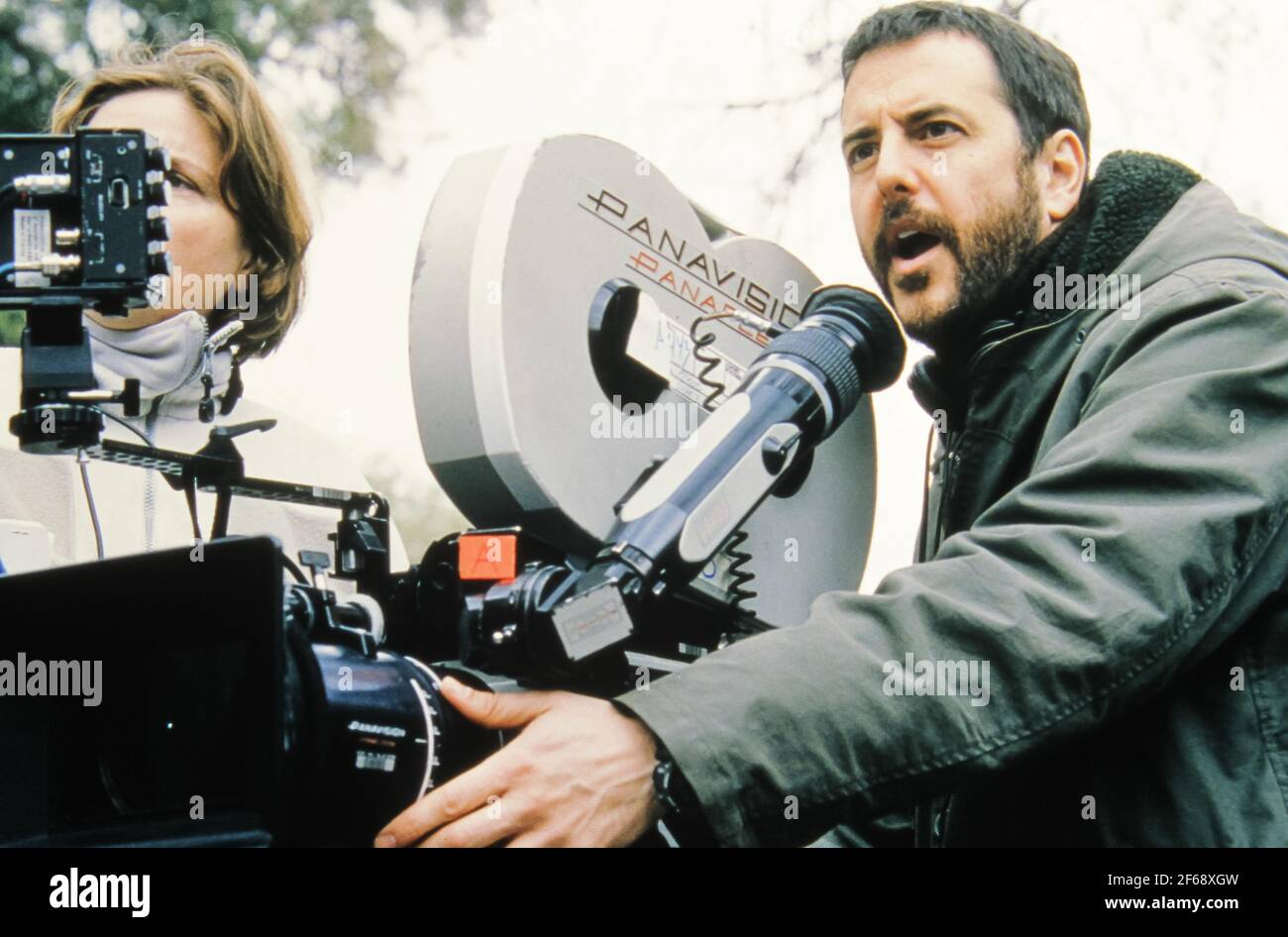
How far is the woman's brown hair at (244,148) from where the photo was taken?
2010mm

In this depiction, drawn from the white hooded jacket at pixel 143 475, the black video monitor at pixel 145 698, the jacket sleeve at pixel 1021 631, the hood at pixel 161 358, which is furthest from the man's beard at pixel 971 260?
the black video monitor at pixel 145 698

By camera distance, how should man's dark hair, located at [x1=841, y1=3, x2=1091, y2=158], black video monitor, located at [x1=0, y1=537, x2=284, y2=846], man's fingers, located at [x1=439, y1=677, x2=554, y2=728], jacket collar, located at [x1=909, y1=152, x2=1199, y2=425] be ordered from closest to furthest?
black video monitor, located at [x1=0, y1=537, x2=284, y2=846] < man's fingers, located at [x1=439, y1=677, x2=554, y2=728] < jacket collar, located at [x1=909, y1=152, x2=1199, y2=425] < man's dark hair, located at [x1=841, y1=3, x2=1091, y2=158]

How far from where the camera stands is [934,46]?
1.90 metres

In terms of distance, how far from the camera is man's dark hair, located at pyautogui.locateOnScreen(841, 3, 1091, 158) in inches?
75.1

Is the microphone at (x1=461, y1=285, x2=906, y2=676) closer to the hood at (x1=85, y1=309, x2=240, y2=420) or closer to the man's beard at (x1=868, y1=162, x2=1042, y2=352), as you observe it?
the man's beard at (x1=868, y1=162, x2=1042, y2=352)

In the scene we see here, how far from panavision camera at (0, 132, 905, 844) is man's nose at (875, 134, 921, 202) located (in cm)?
19

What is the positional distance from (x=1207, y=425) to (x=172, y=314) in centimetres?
125

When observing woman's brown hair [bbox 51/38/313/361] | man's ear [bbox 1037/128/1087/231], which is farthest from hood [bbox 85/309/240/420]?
man's ear [bbox 1037/128/1087/231]

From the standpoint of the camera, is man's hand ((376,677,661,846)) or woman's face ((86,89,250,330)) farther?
woman's face ((86,89,250,330))

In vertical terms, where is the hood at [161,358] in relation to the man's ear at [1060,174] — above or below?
below

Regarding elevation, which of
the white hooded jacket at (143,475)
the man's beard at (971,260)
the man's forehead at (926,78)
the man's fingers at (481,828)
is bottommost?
the man's fingers at (481,828)

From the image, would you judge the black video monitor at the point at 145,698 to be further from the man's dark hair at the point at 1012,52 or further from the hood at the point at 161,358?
the man's dark hair at the point at 1012,52

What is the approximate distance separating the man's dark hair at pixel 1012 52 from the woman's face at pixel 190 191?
0.87 meters

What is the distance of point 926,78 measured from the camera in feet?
6.13
